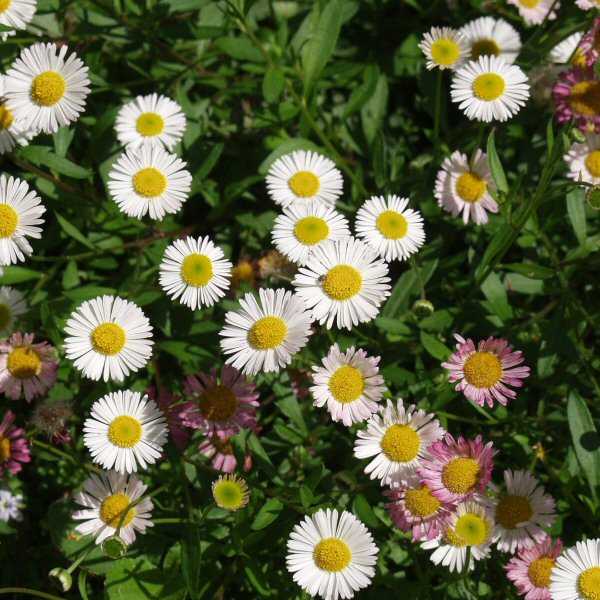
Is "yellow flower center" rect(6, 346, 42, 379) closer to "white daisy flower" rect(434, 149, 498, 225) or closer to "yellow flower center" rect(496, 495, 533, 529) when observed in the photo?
"white daisy flower" rect(434, 149, 498, 225)

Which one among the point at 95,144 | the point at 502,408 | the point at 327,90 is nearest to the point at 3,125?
the point at 95,144

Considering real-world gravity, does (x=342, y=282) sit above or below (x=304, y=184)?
below

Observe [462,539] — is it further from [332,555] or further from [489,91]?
[489,91]

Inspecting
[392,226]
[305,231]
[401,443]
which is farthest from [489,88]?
[401,443]

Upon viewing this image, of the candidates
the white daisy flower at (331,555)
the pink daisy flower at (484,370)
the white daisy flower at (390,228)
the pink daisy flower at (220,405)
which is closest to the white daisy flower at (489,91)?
the white daisy flower at (390,228)

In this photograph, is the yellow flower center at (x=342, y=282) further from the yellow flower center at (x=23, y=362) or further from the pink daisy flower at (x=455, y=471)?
the yellow flower center at (x=23, y=362)
